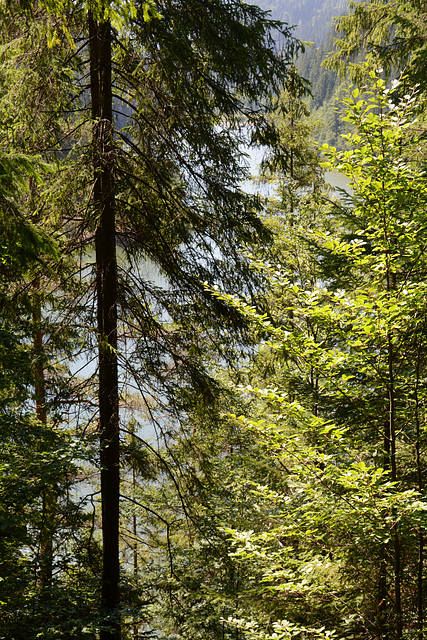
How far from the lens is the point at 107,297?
5004mm

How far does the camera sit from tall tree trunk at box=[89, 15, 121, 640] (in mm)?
4652

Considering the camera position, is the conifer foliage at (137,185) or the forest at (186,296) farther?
the conifer foliage at (137,185)

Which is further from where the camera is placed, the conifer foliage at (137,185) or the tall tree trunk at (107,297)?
the tall tree trunk at (107,297)

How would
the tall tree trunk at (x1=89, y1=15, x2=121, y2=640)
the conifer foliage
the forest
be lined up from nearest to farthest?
the forest, the conifer foliage, the tall tree trunk at (x1=89, y1=15, x2=121, y2=640)

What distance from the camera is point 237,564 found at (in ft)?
24.5

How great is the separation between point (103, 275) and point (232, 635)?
6380 mm

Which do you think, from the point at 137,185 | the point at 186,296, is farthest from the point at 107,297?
the point at 137,185

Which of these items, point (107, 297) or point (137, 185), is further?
point (137, 185)

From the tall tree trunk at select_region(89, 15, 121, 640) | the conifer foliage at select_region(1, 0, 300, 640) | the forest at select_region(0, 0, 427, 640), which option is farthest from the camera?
the tall tree trunk at select_region(89, 15, 121, 640)

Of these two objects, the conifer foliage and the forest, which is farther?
the conifer foliage

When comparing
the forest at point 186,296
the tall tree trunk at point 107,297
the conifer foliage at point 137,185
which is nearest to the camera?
the forest at point 186,296

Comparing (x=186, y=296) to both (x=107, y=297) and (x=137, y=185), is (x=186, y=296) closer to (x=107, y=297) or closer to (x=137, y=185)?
(x=107, y=297)

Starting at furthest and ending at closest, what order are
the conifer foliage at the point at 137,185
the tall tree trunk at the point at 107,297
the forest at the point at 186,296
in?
the tall tree trunk at the point at 107,297, the conifer foliage at the point at 137,185, the forest at the point at 186,296

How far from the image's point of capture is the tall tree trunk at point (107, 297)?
4652 mm
